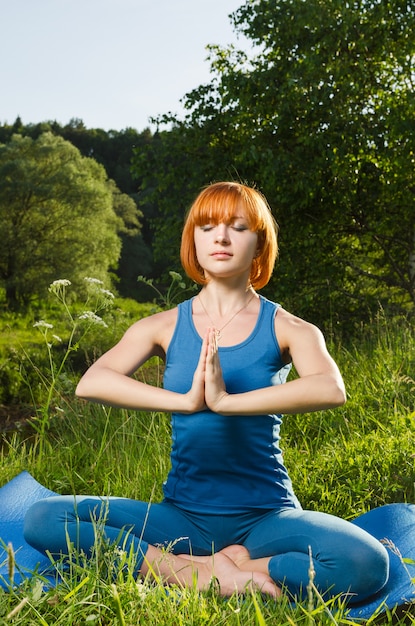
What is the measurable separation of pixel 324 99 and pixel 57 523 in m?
6.87

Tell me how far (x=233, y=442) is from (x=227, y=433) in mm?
41

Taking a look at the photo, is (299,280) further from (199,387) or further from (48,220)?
(48,220)

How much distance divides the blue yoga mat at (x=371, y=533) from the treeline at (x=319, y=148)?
5216 mm

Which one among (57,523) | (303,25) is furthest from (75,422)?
(303,25)

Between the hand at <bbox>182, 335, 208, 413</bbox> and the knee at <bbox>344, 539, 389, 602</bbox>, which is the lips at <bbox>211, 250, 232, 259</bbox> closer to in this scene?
the hand at <bbox>182, 335, 208, 413</bbox>

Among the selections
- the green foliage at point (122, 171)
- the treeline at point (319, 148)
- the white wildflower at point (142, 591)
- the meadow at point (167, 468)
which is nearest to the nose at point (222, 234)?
the meadow at point (167, 468)

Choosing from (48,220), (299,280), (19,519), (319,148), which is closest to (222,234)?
(19,519)

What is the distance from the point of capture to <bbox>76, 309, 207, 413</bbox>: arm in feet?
7.77

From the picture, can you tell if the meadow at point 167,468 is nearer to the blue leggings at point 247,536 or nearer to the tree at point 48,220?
the blue leggings at point 247,536

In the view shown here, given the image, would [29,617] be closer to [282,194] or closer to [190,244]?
[190,244]

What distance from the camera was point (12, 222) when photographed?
23.4m

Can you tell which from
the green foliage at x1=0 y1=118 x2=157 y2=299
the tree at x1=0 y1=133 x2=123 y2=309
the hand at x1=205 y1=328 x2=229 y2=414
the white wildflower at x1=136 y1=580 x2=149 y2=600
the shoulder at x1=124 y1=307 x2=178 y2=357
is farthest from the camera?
the green foliage at x1=0 y1=118 x2=157 y2=299

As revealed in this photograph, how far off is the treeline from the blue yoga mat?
205 inches

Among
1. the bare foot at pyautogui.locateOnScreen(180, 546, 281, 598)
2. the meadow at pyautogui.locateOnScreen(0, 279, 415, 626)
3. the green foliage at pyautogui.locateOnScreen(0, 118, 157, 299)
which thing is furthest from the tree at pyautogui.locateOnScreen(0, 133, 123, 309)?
the bare foot at pyautogui.locateOnScreen(180, 546, 281, 598)
